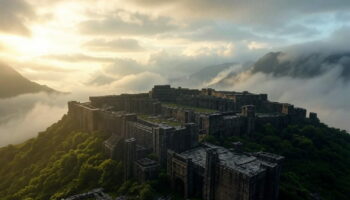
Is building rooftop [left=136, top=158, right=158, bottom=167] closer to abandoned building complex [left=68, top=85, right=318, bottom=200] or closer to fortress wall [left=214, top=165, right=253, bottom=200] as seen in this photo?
abandoned building complex [left=68, top=85, right=318, bottom=200]

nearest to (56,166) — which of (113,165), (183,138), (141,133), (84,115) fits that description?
(84,115)

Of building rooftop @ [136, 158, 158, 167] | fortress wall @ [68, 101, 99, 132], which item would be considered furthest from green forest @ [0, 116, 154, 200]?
building rooftop @ [136, 158, 158, 167]

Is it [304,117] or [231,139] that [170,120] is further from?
[304,117]

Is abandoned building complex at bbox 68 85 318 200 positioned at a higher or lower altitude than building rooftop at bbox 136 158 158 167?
higher

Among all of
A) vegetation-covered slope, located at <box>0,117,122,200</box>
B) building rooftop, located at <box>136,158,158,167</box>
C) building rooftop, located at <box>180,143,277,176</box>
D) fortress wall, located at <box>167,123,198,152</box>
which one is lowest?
vegetation-covered slope, located at <box>0,117,122,200</box>

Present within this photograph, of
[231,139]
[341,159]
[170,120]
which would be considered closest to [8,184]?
[170,120]

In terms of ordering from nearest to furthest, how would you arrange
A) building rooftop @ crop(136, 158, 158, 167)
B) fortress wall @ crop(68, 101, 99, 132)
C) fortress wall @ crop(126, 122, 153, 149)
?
building rooftop @ crop(136, 158, 158, 167), fortress wall @ crop(126, 122, 153, 149), fortress wall @ crop(68, 101, 99, 132)

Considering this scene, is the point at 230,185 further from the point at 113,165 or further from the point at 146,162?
the point at 113,165

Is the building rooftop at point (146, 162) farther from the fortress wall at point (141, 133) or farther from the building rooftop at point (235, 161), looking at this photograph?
the building rooftop at point (235, 161)
